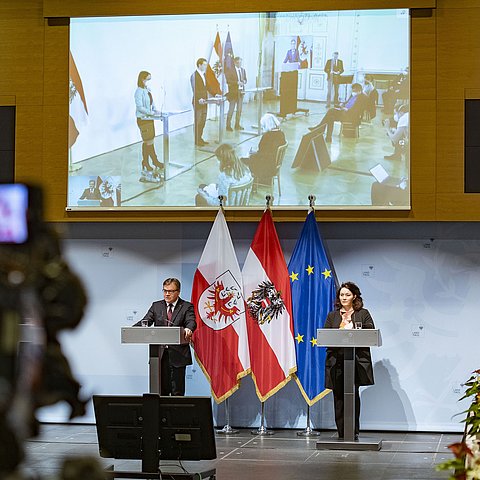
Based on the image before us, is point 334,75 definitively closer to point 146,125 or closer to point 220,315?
point 146,125

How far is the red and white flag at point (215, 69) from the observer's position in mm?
11469

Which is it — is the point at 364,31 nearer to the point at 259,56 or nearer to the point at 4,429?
the point at 259,56

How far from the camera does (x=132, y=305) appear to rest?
11547 mm

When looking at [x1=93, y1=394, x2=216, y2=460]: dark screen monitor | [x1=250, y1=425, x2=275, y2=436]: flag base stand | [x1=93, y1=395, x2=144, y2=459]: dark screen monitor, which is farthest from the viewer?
[x1=250, y1=425, x2=275, y2=436]: flag base stand

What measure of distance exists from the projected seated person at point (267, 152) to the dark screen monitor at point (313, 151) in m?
0.26

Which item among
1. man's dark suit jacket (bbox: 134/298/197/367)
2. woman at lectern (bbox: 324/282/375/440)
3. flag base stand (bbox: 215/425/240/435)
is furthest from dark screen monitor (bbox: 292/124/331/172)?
flag base stand (bbox: 215/425/240/435)

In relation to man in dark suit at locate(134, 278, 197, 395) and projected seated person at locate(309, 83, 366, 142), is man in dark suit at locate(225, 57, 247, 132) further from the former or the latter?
man in dark suit at locate(134, 278, 197, 395)

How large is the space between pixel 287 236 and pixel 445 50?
274 cm

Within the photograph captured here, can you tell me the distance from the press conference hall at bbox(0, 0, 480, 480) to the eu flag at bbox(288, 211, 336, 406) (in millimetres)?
23

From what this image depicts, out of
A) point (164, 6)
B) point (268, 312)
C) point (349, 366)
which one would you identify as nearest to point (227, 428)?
point (268, 312)

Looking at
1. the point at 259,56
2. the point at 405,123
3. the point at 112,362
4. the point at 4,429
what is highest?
the point at 259,56

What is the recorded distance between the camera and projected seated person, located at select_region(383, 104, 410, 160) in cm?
1110

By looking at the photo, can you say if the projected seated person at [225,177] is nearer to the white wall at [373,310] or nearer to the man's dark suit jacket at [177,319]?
the white wall at [373,310]

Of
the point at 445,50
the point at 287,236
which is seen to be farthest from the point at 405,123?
the point at 287,236
